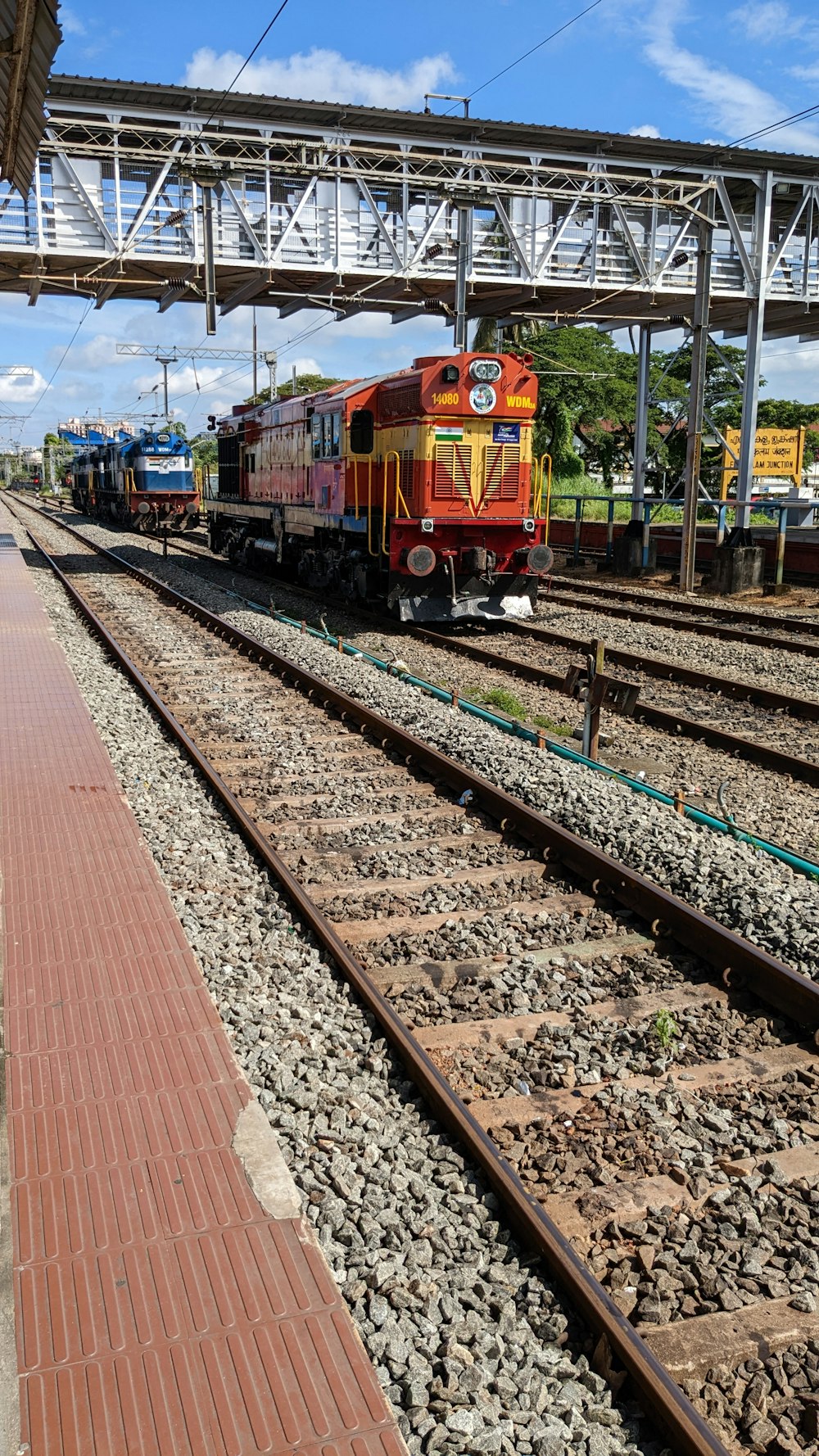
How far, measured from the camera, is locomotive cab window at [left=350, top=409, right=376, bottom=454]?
50.5ft

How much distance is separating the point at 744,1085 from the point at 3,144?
346 inches

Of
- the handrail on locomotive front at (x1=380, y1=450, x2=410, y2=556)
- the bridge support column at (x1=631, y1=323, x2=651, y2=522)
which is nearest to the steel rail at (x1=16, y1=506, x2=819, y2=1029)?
the handrail on locomotive front at (x1=380, y1=450, x2=410, y2=556)

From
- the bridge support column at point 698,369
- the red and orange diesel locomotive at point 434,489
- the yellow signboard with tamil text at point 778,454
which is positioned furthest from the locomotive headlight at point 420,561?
the yellow signboard with tamil text at point 778,454

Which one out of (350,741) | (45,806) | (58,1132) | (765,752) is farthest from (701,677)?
(58,1132)

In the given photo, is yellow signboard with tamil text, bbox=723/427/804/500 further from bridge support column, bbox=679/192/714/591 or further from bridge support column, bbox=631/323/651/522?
bridge support column, bbox=679/192/714/591

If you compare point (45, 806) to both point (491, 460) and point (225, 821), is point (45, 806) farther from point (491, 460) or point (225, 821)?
point (491, 460)

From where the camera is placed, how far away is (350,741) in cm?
923

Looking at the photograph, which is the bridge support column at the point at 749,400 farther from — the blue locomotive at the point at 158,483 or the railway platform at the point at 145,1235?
the railway platform at the point at 145,1235

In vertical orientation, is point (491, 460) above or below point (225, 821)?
above

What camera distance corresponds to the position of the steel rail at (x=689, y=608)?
50.5 ft

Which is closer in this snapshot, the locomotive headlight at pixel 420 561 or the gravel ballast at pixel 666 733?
the gravel ballast at pixel 666 733

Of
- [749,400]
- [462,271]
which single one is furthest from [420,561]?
[749,400]

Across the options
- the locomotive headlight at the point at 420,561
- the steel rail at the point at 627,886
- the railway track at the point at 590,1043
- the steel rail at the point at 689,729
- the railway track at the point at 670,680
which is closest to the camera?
the railway track at the point at 590,1043

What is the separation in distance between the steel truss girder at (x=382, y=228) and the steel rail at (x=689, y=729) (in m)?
9.78
